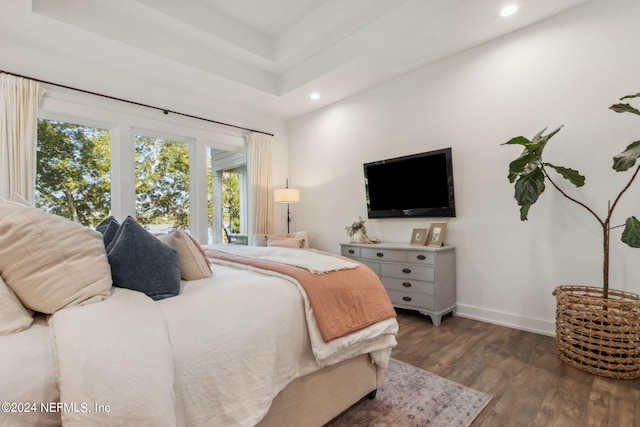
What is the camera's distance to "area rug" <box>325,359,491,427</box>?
4.93ft

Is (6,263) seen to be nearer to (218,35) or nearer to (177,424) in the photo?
(177,424)

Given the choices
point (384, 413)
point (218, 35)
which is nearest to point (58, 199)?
point (218, 35)

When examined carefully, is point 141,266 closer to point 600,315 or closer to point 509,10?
point 600,315

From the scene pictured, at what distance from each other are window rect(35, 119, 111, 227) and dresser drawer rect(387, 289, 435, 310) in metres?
3.40

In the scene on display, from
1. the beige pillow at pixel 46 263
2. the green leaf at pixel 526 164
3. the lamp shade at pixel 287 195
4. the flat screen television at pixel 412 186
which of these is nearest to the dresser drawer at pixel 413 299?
the flat screen television at pixel 412 186

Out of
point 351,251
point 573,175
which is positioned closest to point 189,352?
point 573,175

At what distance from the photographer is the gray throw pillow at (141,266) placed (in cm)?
114

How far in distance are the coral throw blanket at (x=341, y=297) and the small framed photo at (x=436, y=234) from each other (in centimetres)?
177

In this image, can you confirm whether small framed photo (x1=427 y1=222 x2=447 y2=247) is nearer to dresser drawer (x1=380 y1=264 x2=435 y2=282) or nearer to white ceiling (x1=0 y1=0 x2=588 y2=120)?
dresser drawer (x1=380 y1=264 x2=435 y2=282)

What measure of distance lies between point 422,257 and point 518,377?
124 centimetres

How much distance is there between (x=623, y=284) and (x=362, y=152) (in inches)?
111

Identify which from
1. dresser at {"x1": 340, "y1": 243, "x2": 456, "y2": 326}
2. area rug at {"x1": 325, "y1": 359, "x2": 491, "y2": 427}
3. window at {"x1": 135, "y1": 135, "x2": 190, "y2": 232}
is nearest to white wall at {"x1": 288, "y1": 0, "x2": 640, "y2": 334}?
dresser at {"x1": 340, "y1": 243, "x2": 456, "y2": 326}

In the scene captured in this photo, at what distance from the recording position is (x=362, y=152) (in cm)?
403

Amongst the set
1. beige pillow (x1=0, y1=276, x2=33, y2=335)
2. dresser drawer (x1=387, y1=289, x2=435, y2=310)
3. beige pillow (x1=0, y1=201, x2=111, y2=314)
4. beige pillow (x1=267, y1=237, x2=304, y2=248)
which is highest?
beige pillow (x1=0, y1=201, x2=111, y2=314)
